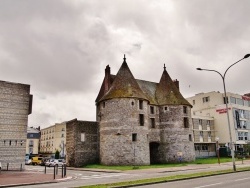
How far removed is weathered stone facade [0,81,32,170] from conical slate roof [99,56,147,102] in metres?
11.2

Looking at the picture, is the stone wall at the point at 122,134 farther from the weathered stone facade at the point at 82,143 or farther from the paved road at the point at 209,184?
the paved road at the point at 209,184

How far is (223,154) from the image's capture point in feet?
188

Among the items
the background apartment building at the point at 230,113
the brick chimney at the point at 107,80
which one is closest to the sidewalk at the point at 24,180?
the brick chimney at the point at 107,80

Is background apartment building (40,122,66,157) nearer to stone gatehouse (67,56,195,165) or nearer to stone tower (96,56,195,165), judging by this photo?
stone gatehouse (67,56,195,165)

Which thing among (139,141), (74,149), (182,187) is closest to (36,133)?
(74,149)

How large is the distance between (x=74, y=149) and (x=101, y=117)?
18.8 ft

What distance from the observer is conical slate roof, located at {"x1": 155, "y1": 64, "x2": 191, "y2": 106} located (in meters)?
41.9

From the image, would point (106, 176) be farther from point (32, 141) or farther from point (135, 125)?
point (32, 141)

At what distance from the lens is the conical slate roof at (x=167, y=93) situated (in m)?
41.9

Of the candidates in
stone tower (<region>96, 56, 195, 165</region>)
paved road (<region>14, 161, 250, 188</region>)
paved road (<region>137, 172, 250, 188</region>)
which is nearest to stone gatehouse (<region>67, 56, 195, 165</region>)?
stone tower (<region>96, 56, 195, 165</region>)

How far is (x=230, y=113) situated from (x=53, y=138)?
53.5 meters

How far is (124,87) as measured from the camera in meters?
37.1

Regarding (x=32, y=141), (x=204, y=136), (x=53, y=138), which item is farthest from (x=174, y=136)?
(x=32, y=141)

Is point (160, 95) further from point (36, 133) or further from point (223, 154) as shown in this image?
point (36, 133)
